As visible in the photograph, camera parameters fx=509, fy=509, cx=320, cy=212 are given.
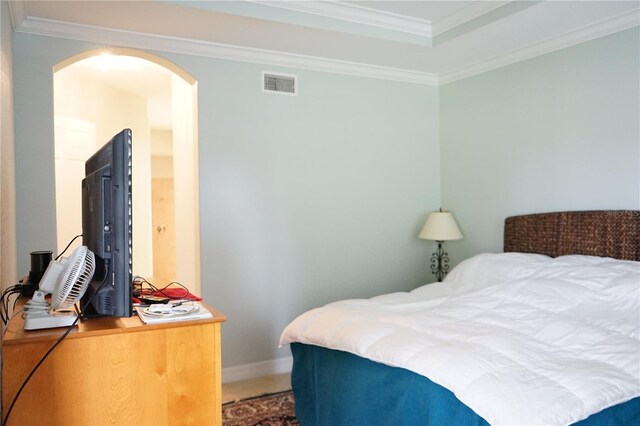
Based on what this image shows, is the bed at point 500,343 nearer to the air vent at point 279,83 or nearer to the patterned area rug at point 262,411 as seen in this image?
the patterned area rug at point 262,411

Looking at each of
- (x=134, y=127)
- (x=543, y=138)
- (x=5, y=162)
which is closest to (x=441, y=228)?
(x=543, y=138)

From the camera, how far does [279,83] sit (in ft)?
12.5

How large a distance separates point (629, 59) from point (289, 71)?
2.25 meters

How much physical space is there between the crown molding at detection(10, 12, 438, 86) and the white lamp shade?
1.20m

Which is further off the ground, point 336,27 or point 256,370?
point 336,27

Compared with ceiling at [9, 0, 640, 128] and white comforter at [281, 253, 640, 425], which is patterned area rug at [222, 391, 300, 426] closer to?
white comforter at [281, 253, 640, 425]

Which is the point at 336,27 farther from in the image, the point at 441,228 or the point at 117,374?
the point at 117,374

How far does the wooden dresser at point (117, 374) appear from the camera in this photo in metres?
1.36

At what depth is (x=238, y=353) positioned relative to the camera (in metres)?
3.71

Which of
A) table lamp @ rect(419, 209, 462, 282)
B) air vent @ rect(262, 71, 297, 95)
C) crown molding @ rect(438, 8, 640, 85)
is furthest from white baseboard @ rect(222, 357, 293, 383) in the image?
crown molding @ rect(438, 8, 640, 85)

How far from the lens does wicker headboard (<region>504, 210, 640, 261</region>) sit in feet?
9.81

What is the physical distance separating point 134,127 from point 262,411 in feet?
12.6

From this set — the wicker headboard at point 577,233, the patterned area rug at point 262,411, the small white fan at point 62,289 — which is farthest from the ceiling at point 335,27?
the patterned area rug at point 262,411

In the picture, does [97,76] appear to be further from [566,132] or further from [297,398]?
[566,132]
